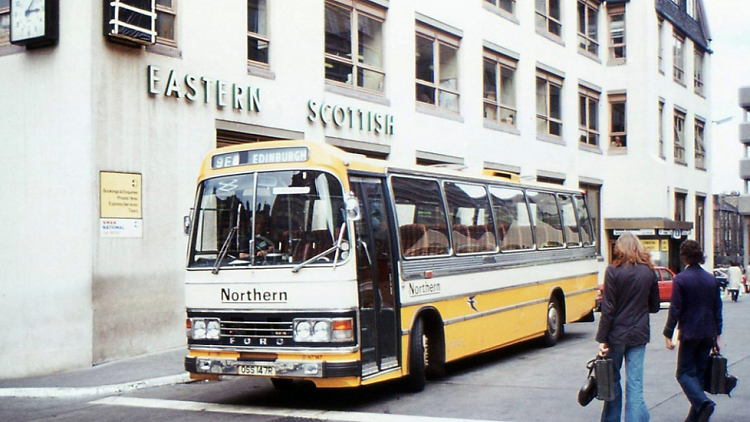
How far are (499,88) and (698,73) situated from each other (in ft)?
62.4

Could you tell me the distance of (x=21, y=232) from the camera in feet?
43.5

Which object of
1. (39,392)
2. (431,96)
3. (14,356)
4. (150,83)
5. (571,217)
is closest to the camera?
(39,392)

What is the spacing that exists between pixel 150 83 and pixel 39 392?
17.3ft

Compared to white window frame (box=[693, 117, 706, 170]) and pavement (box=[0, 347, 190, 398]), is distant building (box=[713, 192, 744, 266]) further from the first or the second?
pavement (box=[0, 347, 190, 398])

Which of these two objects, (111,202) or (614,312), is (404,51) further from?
(614,312)

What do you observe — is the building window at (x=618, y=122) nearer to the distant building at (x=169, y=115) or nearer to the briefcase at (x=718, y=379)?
the distant building at (x=169, y=115)

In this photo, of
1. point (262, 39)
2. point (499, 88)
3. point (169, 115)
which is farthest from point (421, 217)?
point (499, 88)

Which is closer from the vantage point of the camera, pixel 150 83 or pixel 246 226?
pixel 246 226

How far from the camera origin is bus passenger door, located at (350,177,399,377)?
9070mm

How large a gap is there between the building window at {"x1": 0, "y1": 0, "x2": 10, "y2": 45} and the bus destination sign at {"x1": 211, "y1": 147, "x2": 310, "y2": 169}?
6207mm

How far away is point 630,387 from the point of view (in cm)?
705

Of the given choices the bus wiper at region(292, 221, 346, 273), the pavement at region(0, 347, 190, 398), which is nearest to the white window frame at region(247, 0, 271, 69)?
the pavement at region(0, 347, 190, 398)

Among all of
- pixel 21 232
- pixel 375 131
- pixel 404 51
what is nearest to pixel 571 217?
pixel 375 131

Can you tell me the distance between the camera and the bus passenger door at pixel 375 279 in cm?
907
